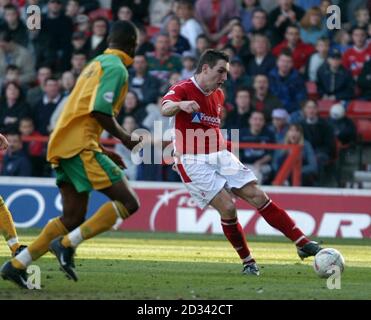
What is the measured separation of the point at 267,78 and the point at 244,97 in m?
0.78

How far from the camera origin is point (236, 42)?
21.1 m

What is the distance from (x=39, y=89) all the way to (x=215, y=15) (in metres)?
3.67

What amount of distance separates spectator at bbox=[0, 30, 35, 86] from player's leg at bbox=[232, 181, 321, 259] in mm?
11094

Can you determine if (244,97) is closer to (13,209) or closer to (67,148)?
(13,209)

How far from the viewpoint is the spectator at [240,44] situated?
828 inches

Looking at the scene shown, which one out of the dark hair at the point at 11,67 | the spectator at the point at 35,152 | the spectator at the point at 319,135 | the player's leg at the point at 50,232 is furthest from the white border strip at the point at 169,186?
the player's leg at the point at 50,232

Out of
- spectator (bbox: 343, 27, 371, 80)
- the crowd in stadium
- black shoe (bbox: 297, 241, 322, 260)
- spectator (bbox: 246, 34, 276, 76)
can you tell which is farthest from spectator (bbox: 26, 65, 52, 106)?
black shoe (bbox: 297, 241, 322, 260)

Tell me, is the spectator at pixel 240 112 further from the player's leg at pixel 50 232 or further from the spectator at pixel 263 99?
the player's leg at pixel 50 232

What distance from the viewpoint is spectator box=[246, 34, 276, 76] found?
20656 millimetres

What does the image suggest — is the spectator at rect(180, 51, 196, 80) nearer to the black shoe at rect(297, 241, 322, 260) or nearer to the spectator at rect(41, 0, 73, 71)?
the spectator at rect(41, 0, 73, 71)

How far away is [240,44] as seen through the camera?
2111 cm

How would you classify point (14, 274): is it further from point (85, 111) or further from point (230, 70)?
point (230, 70)

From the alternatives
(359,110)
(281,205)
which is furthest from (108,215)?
(359,110)

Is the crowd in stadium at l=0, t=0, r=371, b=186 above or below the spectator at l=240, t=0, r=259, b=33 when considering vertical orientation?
below
